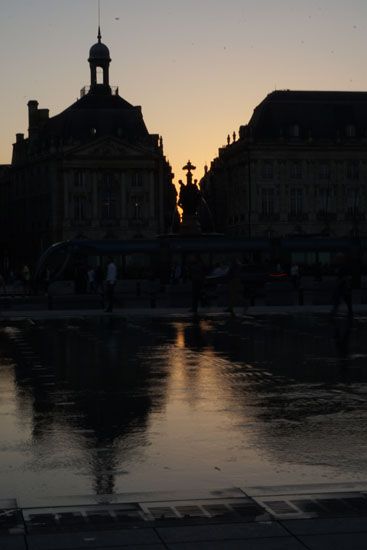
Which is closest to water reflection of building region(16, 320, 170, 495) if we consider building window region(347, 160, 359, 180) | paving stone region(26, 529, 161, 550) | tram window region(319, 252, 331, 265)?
paving stone region(26, 529, 161, 550)

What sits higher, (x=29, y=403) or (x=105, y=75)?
(x=105, y=75)

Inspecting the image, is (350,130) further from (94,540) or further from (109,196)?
(94,540)

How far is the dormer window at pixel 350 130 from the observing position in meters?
133

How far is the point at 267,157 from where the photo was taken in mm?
134125

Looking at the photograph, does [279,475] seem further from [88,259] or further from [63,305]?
[88,259]

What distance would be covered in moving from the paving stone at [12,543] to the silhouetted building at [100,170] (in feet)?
425

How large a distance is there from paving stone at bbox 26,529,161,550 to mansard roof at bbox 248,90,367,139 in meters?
124

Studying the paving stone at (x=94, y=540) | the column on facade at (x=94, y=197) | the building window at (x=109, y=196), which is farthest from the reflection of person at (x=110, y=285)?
the building window at (x=109, y=196)

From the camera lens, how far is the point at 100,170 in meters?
140

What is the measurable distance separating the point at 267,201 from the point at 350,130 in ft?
37.6

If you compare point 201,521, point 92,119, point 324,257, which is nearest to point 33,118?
point 92,119

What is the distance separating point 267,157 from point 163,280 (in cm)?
6350

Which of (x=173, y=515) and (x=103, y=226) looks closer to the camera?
(x=173, y=515)

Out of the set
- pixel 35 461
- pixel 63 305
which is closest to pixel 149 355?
pixel 35 461
